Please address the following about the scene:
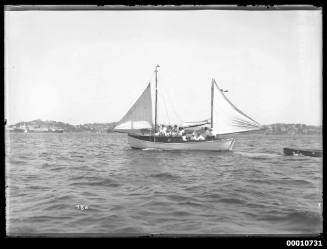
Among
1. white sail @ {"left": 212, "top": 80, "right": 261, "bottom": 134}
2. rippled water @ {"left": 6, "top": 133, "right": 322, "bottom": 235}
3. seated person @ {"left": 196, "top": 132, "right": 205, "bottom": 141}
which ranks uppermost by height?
white sail @ {"left": 212, "top": 80, "right": 261, "bottom": 134}

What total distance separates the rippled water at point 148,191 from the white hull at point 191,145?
8.0 inches

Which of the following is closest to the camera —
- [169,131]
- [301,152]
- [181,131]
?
[301,152]

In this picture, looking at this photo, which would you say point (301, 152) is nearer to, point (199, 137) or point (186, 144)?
point (199, 137)

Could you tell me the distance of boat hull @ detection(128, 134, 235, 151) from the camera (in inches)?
129

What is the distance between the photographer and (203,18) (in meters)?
2.95

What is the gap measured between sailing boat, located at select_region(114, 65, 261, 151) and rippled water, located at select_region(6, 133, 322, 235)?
186 millimetres

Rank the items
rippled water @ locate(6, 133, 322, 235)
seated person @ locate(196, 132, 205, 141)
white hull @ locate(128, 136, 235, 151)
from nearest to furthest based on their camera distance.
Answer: rippled water @ locate(6, 133, 322, 235) → white hull @ locate(128, 136, 235, 151) → seated person @ locate(196, 132, 205, 141)

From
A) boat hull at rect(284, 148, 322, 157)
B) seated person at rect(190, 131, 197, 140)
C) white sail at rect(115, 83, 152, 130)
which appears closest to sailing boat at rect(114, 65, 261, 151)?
white sail at rect(115, 83, 152, 130)

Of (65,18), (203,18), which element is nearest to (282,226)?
(203,18)

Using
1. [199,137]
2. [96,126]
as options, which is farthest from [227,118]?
[96,126]

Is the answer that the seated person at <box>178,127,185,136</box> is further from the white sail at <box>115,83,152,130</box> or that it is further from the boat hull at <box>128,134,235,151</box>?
the white sail at <box>115,83,152,130</box>

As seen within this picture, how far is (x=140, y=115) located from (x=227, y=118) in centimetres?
96

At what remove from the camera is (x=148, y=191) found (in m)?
2.94

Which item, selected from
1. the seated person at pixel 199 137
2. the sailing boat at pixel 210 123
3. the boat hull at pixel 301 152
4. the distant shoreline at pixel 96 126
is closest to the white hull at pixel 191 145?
the sailing boat at pixel 210 123
